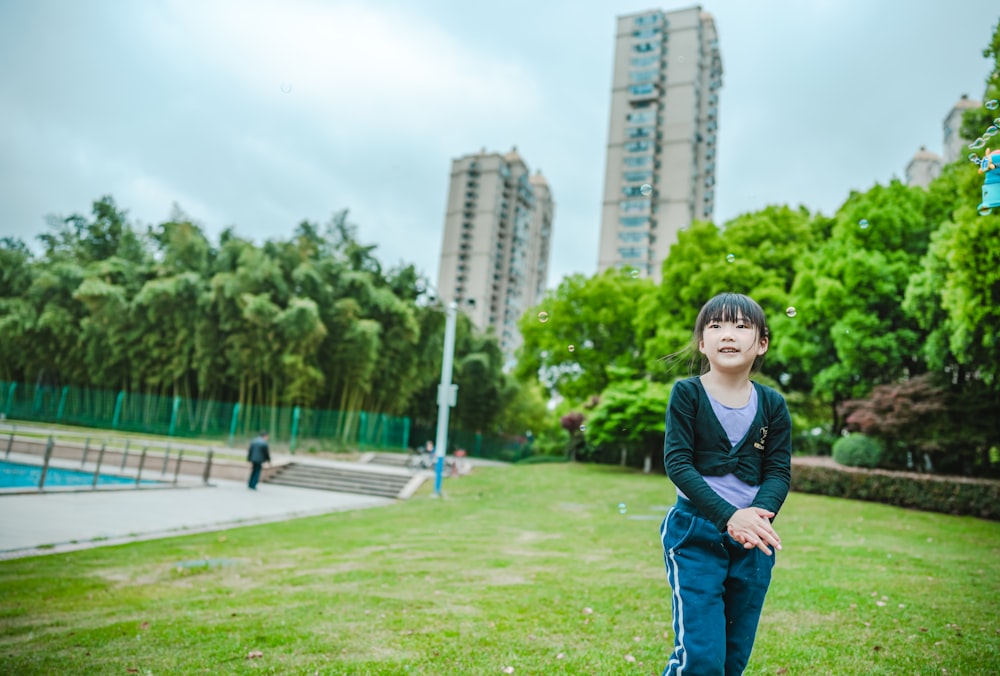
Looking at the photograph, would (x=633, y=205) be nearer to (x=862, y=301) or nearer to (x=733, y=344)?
(x=862, y=301)

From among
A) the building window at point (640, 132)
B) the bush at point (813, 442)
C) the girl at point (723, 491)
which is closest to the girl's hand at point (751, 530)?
the girl at point (723, 491)

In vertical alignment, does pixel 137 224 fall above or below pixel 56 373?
above

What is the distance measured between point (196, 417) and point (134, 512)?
17491mm

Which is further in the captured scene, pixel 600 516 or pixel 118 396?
pixel 118 396

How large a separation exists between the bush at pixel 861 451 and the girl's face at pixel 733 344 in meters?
15.6

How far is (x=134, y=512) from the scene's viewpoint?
9797 mm

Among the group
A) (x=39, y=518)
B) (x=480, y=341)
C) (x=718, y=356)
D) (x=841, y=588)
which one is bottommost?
(x=39, y=518)

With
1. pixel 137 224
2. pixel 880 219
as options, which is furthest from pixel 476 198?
pixel 880 219

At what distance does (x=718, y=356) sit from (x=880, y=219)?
1785cm

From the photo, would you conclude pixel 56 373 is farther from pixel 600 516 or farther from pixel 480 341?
pixel 600 516

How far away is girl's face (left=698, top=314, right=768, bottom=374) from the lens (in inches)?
90.0

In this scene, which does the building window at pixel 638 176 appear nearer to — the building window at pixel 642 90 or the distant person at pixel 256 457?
the building window at pixel 642 90

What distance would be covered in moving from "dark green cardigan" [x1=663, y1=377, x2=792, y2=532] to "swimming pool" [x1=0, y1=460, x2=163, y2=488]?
13.6m

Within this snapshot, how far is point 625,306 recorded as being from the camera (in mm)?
26109
